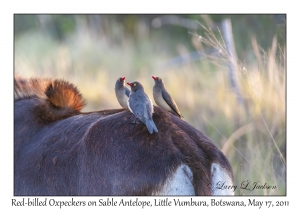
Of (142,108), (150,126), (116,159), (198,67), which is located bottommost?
(116,159)

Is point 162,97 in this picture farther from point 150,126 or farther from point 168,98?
point 150,126

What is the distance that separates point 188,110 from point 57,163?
5441 millimetres

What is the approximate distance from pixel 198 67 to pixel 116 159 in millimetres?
9019

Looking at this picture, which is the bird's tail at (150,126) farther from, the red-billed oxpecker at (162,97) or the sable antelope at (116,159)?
the red-billed oxpecker at (162,97)

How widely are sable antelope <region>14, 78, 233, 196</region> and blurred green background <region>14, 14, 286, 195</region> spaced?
1478 mm

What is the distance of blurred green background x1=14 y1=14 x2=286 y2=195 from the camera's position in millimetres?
5957

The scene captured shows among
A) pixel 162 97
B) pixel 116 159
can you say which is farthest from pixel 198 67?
pixel 116 159

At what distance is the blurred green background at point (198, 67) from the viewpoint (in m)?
5.96

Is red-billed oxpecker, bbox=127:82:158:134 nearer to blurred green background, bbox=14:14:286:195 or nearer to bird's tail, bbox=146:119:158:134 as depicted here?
bird's tail, bbox=146:119:158:134

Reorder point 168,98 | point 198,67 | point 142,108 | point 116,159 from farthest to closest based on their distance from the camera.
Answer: point 198,67
point 168,98
point 142,108
point 116,159

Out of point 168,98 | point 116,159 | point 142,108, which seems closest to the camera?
point 116,159

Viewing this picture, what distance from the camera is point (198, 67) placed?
12.0m

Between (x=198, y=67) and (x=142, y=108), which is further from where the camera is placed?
(x=198, y=67)
